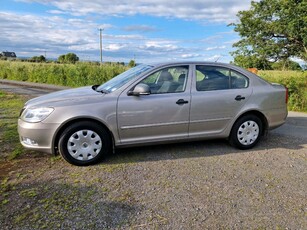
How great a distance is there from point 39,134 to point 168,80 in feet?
7.17

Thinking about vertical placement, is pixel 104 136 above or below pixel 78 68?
below

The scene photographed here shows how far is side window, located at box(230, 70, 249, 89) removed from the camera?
16.3 feet

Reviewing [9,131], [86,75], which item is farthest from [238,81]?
[86,75]

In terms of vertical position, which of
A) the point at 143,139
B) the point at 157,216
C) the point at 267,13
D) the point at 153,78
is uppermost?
the point at 267,13

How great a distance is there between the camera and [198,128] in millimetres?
4746

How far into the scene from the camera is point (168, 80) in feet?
15.2

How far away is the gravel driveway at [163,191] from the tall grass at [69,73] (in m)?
12.3

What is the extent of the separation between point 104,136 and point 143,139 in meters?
0.64

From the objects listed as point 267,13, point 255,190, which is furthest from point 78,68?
point 267,13

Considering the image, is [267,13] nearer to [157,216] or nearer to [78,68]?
[78,68]

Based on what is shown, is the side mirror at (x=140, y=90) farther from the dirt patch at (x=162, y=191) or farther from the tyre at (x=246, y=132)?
the tyre at (x=246, y=132)

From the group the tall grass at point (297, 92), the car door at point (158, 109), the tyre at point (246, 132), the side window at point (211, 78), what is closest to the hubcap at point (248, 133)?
the tyre at point (246, 132)

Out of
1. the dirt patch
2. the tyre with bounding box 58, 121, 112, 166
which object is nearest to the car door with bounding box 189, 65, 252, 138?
the dirt patch

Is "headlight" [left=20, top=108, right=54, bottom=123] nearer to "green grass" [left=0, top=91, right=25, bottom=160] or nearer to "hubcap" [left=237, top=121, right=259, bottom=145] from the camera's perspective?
"green grass" [left=0, top=91, right=25, bottom=160]
